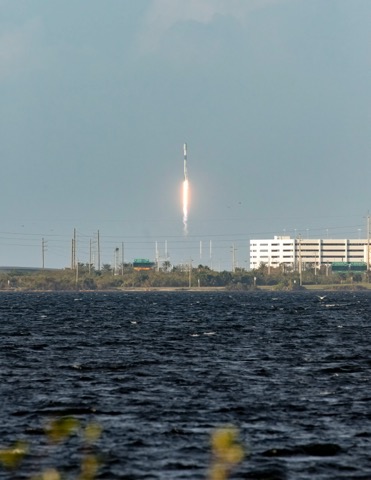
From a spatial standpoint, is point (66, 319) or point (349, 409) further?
point (66, 319)

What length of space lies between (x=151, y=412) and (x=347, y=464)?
464 inches

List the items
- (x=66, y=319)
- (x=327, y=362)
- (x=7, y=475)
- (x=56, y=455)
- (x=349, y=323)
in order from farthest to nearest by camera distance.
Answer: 1. (x=66, y=319)
2. (x=349, y=323)
3. (x=327, y=362)
4. (x=56, y=455)
5. (x=7, y=475)

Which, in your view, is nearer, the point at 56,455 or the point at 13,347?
the point at 56,455

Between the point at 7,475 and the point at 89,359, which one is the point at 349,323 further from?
the point at 7,475

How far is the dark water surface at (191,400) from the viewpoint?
32.9 m

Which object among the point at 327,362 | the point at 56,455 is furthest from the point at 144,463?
the point at 327,362

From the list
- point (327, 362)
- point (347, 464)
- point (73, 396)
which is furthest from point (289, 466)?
point (327, 362)

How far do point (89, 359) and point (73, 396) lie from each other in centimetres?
2044

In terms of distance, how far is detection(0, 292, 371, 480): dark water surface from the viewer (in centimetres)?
3291

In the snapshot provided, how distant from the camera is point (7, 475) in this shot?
3078cm

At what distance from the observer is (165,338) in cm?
9362

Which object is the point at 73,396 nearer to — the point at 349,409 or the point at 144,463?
the point at 349,409

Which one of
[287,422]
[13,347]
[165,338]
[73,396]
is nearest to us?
[287,422]

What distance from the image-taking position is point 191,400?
4656 cm
